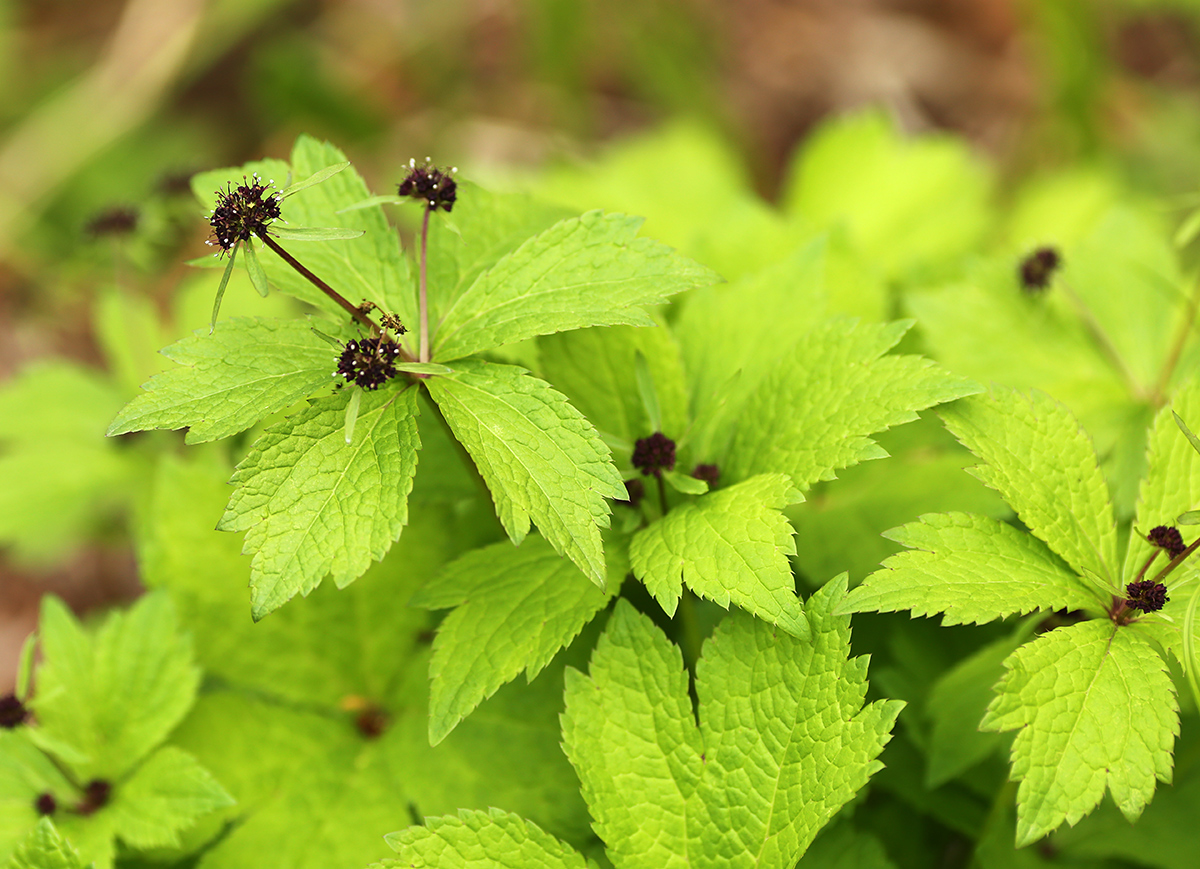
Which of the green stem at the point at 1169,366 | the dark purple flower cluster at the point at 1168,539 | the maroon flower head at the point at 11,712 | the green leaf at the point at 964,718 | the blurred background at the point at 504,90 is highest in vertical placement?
the blurred background at the point at 504,90

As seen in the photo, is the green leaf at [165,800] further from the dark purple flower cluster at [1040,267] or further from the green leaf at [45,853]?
the dark purple flower cluster at [1040,267]

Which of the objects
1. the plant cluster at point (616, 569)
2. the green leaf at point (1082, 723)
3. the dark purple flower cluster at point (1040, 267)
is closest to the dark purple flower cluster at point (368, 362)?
the plant cluster at point (616, 569)

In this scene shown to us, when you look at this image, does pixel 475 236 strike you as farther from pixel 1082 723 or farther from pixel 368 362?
pixel 1082 723

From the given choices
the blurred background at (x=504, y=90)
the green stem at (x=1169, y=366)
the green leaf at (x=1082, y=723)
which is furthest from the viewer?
the blurred background at (x=504, y=90)

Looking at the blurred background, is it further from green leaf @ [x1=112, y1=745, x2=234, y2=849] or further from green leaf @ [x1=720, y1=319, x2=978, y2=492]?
green leaf @ [x1=720, y1=319, x2=978, y2=492]

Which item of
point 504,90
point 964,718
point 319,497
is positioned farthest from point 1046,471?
point 504,90

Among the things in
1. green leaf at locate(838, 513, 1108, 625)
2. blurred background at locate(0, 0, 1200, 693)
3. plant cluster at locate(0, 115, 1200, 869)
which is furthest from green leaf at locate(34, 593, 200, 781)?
blurred background at locate(0, 0, 1200, 693)
